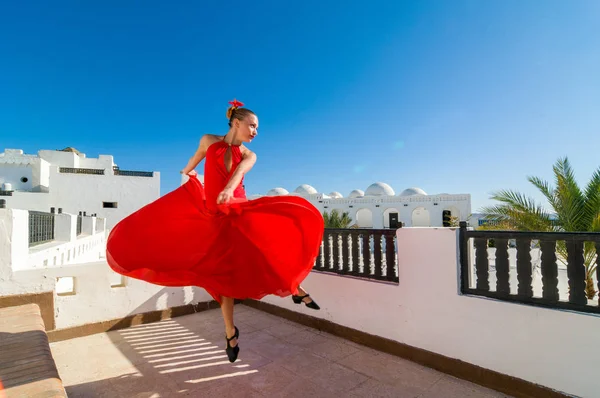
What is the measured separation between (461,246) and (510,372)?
1.00 m

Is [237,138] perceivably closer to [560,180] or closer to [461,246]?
[461,246]

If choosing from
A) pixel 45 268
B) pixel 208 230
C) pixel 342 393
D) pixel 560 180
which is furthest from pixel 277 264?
pixel 560 180

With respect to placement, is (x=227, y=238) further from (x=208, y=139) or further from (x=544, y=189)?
(x=544, y=189)

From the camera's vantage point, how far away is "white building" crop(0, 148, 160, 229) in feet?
76.2

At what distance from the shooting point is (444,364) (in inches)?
108

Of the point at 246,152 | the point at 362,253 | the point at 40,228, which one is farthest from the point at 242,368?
the point at 40,228

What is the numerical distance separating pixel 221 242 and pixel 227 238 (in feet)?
0.18

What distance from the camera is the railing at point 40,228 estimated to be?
22.1ft

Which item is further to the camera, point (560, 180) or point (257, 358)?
point (560, 180)

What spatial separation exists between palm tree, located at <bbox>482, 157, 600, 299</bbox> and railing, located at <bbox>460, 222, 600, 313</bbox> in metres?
2.94

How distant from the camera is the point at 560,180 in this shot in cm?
527

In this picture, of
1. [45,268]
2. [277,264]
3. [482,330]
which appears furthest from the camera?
[45,268]

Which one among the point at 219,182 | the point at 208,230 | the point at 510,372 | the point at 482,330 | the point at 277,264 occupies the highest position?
the point at 219,182

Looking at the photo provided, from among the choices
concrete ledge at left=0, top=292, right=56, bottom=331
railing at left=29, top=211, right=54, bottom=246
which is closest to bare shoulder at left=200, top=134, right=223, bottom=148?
concrete ledge at left=0, top=292, right=56, bottom=331
